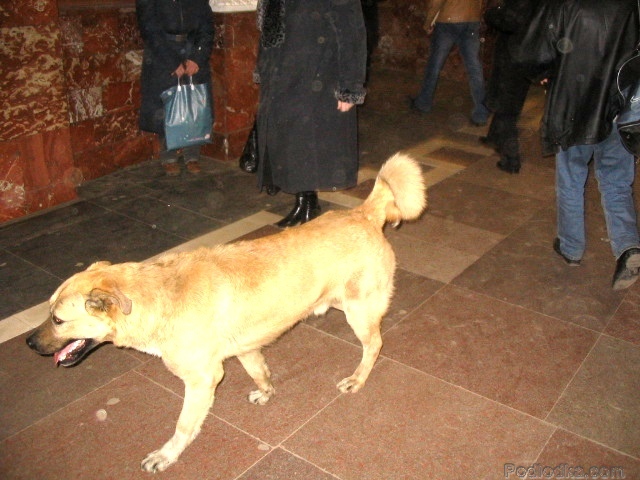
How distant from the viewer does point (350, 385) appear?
12.0 feet

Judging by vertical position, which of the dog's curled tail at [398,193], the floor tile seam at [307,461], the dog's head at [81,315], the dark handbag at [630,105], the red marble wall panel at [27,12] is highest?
the red marble wall panel at [27,12]

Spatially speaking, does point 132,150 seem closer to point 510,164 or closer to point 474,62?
point 510,164

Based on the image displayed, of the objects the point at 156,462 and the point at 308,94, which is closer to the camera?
the point at 156,462

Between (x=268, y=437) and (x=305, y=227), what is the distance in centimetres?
122

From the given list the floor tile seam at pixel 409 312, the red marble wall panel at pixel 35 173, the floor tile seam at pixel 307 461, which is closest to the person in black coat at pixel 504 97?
the floor tile seam at pixel 409 312

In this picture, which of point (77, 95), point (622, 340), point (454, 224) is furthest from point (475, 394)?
point (77, 95)

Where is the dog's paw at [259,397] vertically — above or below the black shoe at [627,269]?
below

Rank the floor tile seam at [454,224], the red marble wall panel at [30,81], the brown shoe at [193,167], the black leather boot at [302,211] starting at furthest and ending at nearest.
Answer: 1. the brown shoe at [193,167]
2. the black leather boot at [302,211]
3. the floor tile seam at [454,224]
4. the red marble wall panel at [30,81]

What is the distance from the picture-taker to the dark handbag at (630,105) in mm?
4082

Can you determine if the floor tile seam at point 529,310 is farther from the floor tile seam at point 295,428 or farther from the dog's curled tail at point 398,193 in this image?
the floor tile seam at point 295,428

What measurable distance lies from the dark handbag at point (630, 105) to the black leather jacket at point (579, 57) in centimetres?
7

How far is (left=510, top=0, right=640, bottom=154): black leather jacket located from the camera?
416 cm

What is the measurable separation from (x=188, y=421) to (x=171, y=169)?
4.69m

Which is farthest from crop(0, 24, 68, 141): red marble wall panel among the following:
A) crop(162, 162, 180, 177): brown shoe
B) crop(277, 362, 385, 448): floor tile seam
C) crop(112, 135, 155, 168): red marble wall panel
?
crop(277, 362, 385, 448): floor tile seam
